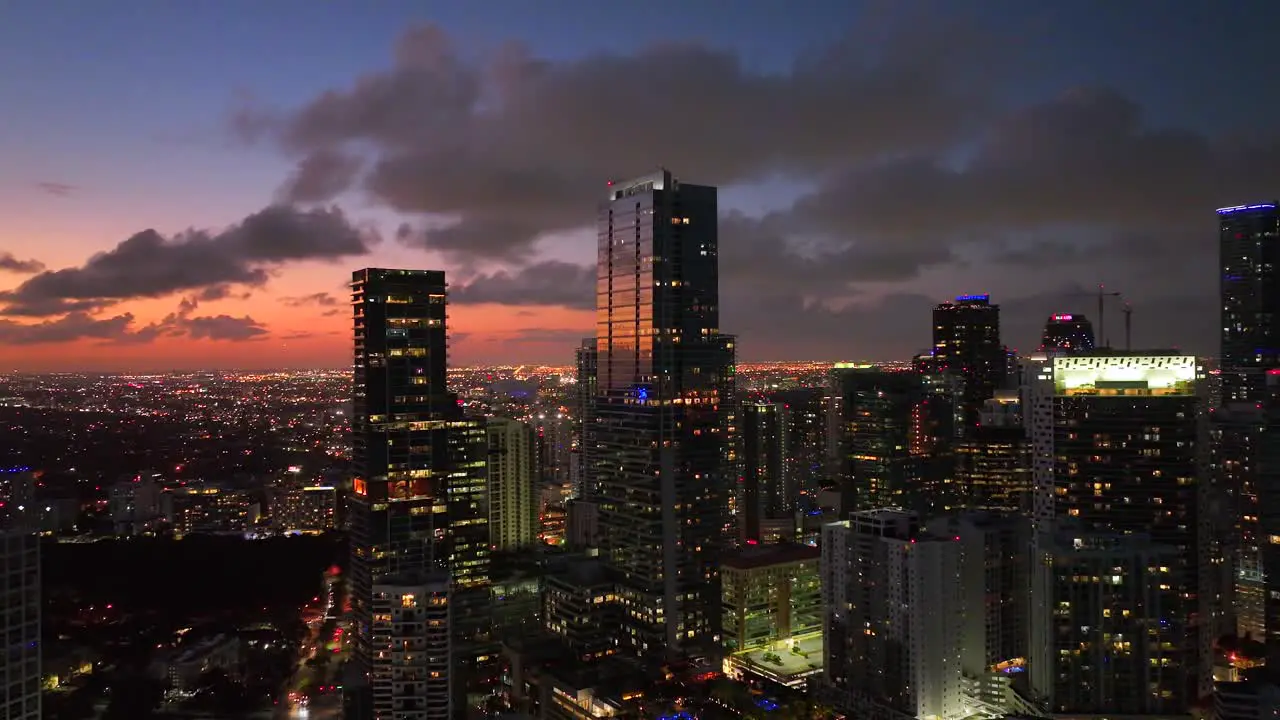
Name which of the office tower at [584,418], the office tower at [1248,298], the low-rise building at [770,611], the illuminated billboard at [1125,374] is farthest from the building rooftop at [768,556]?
the office tower at [1248,298]

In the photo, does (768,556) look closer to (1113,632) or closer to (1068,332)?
(1113,632)

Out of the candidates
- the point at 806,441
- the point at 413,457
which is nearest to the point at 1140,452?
the point at 413,457

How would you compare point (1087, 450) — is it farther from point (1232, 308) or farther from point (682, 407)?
point (1232, 308)

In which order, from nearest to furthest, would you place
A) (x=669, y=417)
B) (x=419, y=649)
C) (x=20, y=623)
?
(x=20, y=623) < (x=419, y=649) < (x=669, y=417)

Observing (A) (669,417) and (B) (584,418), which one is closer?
(A) (669,417)

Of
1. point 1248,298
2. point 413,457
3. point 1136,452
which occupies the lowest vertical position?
point 413,457

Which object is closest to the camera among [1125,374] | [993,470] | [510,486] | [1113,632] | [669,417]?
[1113,632]

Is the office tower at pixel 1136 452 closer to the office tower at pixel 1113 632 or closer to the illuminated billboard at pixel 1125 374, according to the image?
the illuminated billboard at pixel 1125 374

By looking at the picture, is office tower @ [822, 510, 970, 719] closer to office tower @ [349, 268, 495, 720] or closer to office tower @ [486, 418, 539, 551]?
office tower @ [349, 268, 495, 720]
